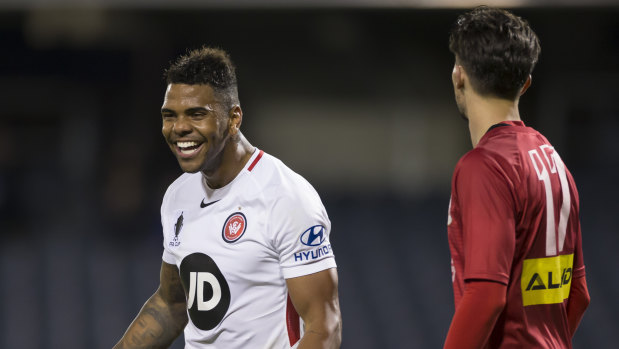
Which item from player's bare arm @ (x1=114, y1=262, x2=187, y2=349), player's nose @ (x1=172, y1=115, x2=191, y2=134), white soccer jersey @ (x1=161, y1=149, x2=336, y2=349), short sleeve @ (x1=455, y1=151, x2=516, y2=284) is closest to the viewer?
short sleeve @ (x1=455, y1=151, x2=516, y2=284)

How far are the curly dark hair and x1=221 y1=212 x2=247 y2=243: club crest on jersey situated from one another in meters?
0.93

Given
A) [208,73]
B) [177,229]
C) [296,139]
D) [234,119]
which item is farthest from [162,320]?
[296,139]

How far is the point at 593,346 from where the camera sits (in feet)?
24.3

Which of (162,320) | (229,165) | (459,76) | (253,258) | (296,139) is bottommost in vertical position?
(162,320)

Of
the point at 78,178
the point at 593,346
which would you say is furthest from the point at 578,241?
the point at 78,178

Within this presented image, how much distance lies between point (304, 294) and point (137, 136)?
651 cm

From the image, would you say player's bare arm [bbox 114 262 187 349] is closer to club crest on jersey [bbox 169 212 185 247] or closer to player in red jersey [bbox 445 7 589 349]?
club crest on jersey [bbox 169 212 185 247]

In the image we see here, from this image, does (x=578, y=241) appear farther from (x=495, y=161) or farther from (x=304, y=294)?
(x=304, y=294)

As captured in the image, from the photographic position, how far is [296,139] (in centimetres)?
910

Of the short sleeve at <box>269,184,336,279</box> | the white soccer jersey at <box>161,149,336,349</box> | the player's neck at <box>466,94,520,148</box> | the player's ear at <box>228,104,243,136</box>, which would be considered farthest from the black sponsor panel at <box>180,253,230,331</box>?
the player's neck at <box>466,94,520,148</box>

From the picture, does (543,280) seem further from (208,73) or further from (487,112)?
(208,73)

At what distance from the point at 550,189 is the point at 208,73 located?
4.08 ft

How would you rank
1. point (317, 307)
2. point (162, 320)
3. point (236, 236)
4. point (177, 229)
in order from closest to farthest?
1. point (317, 307)
2. point (236, 236)
3. point (177, 229)
4. point (162, 320)

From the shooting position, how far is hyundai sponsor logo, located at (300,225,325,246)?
8.22ft
